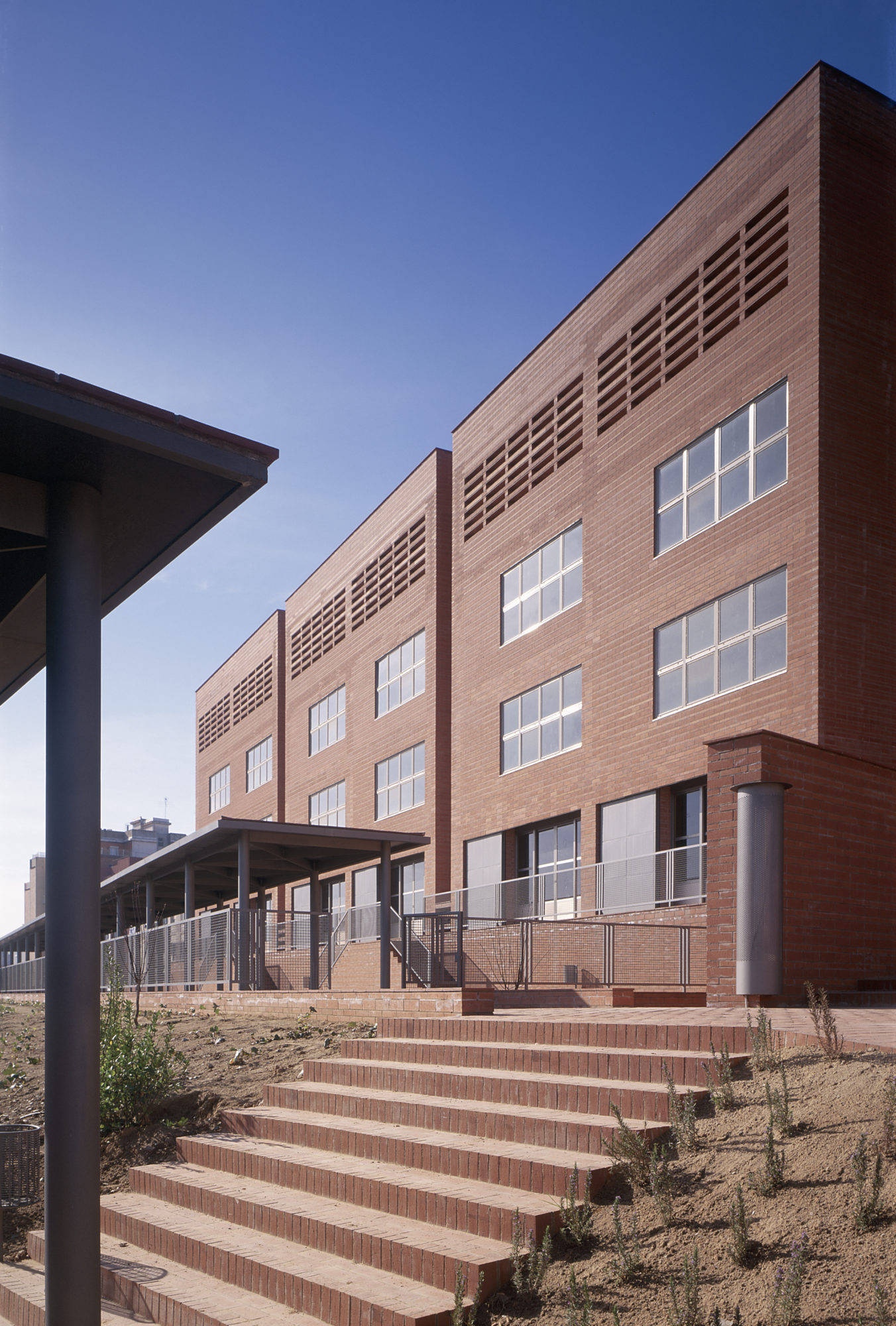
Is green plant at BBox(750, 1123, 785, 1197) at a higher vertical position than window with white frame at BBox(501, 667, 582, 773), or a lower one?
lower

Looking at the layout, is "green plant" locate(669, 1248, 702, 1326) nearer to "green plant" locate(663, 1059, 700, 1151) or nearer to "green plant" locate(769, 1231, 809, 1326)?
"green plant" locate(769, 1231, 809, 1326)

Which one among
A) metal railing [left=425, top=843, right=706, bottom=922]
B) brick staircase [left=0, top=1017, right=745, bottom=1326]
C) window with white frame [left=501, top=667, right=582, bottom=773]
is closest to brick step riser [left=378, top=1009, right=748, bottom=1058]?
brick staircase [left=0, top=1017, right=745, bottom=1326]

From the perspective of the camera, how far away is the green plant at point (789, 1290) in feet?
13.5

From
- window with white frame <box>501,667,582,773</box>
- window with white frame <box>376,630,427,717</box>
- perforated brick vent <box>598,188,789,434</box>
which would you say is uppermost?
perforated brick vent <box>598,188,789,434</box>

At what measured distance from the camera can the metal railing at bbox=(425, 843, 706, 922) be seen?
20172 millimetres

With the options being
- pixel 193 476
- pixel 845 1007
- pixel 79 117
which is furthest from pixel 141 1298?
pixel 79 117

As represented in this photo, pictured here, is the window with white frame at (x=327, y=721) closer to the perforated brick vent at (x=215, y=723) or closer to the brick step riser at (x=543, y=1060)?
the perforated brick vent at (x=215, y=723)

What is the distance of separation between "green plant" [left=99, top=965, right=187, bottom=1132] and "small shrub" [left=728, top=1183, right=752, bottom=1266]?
6237 millimetres

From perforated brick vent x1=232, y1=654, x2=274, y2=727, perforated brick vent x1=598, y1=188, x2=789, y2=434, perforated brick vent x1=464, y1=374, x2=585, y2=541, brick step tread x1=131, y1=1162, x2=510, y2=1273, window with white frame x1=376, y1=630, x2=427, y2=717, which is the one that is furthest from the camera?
perforated brick vent x1=232, y1=654, x2=274, y2=727

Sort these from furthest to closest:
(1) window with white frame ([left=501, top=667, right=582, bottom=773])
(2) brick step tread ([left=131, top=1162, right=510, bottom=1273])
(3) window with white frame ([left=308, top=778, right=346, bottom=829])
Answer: (3) window with white frame ([left=308, top=778, right=346, bottom=829]), (1) window with white frame ([left=501, top=667, right=582, bottom=773]), (2) brick step tread ([left=131, top=1162, right=510, bottom=1273])

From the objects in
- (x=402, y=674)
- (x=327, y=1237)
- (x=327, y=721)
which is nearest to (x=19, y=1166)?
(x=327, y=1237)

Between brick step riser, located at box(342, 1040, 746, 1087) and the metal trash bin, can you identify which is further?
the metal trash bin

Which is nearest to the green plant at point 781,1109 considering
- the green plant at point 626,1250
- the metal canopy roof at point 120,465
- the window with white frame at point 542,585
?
the green plant at point 626,1250

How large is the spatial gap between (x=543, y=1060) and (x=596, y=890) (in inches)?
593
